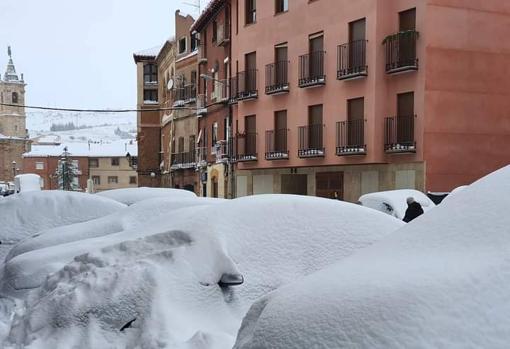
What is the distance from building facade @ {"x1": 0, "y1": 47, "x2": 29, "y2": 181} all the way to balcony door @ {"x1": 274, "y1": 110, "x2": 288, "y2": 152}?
69963 mm

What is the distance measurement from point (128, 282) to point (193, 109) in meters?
31.7

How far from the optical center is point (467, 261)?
7.55 feet

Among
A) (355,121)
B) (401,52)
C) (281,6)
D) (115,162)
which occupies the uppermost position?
(281,6)

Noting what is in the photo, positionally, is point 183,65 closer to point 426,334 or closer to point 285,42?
point 285,42

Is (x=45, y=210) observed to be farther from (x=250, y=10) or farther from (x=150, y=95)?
(x=150, y=95)

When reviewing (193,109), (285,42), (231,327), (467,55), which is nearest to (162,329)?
(231,327)

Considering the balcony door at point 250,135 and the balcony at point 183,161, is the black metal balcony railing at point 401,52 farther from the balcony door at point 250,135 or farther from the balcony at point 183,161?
the balcony at point 183,161

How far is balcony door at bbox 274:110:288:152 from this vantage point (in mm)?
25438

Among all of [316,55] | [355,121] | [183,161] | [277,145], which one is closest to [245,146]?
[277,145]

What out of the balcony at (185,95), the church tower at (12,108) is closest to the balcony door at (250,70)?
the balcony at (185,95)

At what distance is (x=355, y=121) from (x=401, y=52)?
2.90 metres

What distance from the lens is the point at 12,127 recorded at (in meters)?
92.8

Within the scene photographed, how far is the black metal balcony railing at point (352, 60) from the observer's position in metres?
21.3

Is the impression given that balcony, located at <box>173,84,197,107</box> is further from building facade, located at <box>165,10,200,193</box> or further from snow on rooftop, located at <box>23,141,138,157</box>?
snow on rooftop, located at <box>23,141,138,157</box>
